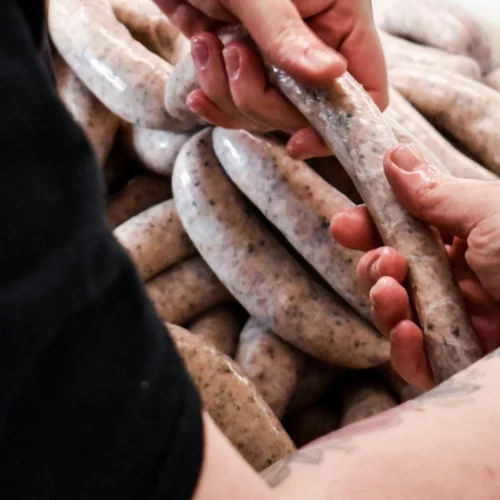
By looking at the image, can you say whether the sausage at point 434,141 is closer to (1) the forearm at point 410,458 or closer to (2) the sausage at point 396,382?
(2) the sausage at point 396,382

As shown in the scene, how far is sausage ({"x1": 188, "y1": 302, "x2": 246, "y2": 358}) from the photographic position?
5.13 ft

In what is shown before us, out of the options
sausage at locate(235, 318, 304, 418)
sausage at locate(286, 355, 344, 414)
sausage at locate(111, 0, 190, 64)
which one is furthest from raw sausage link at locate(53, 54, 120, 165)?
sausage at locate(286, 355, 344, 414)

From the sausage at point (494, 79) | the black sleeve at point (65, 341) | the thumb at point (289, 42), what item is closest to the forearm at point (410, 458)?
the black sleeve at point (65, 341)

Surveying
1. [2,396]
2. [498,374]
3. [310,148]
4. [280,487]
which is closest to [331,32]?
[310,148]

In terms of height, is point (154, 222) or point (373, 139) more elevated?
point (373, 139)

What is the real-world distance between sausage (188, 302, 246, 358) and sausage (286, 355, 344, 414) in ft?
0.58

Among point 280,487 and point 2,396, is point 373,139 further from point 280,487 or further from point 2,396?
point 2,396

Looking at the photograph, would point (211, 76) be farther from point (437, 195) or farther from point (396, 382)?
point (396, 382)

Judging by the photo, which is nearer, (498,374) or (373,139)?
(498,374)

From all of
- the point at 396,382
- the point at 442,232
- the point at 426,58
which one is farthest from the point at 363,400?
the point at 426,58

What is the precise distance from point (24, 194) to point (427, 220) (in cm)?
71

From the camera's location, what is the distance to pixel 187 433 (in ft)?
1.39

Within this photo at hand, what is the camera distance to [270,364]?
4.72 feet

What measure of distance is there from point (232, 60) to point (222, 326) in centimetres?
65
